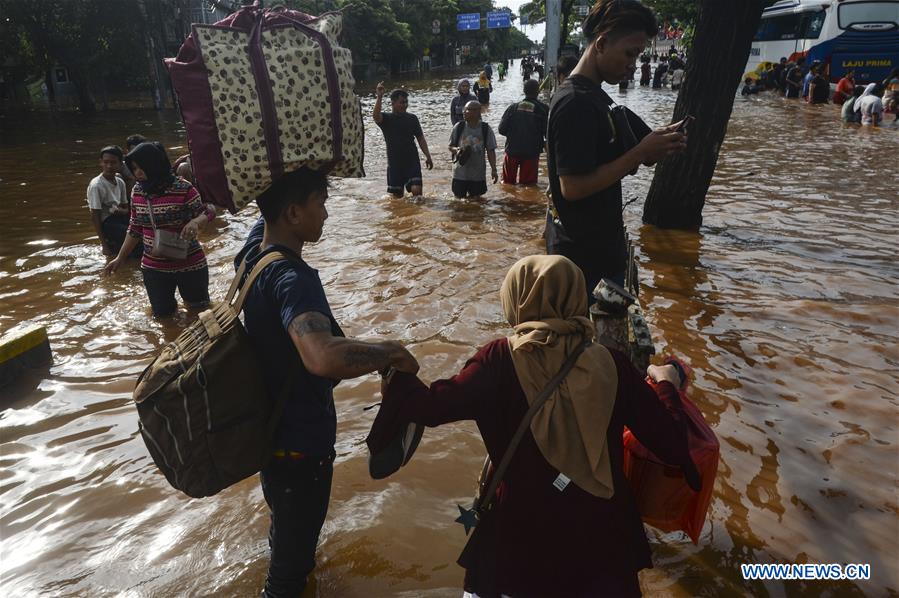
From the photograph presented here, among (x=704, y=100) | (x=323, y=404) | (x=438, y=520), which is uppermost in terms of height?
(x=704, y=100)

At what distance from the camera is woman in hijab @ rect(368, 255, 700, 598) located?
65.3 inches

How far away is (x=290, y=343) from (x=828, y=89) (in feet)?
82.3

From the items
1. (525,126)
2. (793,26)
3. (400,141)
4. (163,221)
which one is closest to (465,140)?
(400,141)

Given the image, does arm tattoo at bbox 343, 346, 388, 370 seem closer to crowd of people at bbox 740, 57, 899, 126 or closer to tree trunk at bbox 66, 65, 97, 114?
crowd of people at bbox 740, 57, 899, 126

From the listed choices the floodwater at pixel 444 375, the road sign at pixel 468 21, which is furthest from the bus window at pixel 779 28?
the road sign at pixel 468 21

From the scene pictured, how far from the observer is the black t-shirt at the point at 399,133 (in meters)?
8.98

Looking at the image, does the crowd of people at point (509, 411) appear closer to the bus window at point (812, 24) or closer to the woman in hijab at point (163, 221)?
the woman in hijab at point (163, 221)

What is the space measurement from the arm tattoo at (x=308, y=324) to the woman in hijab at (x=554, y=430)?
0.99 feet

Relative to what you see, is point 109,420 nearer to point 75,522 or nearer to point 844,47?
point 75,522

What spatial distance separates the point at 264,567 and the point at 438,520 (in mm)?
852

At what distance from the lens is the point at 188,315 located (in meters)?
5.66

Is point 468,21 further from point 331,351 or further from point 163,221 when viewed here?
point 331,351

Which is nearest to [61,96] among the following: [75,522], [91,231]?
[91,231]
